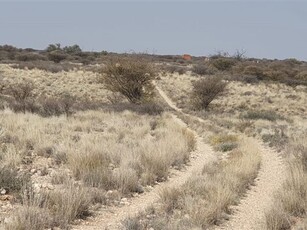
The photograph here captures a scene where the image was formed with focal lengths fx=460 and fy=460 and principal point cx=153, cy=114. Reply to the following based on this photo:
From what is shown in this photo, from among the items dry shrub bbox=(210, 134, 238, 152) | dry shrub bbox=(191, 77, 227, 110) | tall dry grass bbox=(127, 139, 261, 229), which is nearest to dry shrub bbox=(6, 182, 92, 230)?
tall dry grass bbox=(127, 139, 261, 229)

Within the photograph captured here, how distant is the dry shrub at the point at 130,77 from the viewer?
3031cm

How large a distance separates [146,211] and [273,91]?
40854 mm

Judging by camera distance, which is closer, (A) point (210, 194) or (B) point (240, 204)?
(A) point (210, 194)

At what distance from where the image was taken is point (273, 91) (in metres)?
46.5

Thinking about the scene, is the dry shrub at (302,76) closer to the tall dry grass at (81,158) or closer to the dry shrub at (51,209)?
the tall dry grass at (81,158)

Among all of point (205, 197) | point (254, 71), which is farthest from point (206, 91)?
point (254, 71)

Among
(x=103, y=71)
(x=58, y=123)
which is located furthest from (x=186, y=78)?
(x=58, y=123)

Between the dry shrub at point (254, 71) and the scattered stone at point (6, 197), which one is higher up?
the dry shrub at point (254, 71)

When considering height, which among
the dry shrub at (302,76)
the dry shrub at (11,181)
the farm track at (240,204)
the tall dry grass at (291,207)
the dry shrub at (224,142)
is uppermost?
the dry shrub at (302,76)

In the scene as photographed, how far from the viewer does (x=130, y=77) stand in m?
30.6

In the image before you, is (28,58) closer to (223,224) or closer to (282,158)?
(282,158)

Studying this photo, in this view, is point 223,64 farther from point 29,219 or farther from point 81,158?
point 29,219

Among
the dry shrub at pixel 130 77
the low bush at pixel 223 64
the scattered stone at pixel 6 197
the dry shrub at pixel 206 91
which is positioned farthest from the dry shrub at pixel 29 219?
the low bush at pixel 223 64

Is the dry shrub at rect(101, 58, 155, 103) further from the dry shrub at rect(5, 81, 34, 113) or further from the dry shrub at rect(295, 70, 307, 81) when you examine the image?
the dry shrub at rect(295, 70, 307, 81)
